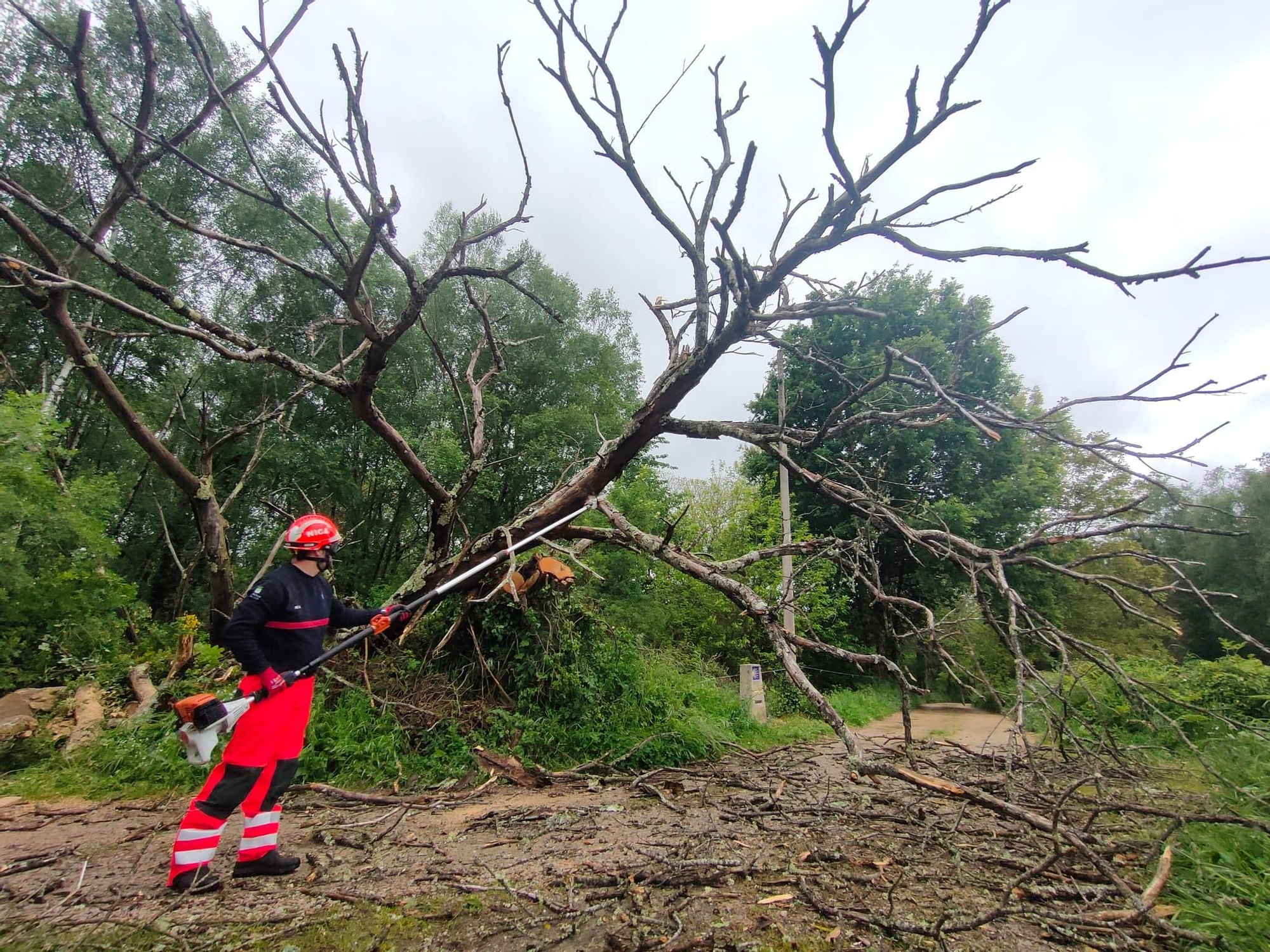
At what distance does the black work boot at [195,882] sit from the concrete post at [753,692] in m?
6.42

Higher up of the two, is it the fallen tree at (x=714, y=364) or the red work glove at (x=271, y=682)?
the fallen tree at (x=714, y=364)

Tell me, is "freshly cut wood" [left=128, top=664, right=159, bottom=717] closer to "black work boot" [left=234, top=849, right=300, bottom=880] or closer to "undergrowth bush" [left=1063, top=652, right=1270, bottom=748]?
"black work boot" [left=234, top=849, right=300, bottom=880]

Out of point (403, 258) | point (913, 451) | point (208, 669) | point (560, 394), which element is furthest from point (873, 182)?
point (560, 394)

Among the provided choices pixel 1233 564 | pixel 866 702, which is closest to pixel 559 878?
pixel 866 702

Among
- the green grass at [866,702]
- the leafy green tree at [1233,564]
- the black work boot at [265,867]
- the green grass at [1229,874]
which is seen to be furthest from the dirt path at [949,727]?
the leafy green tree at [1233,564]

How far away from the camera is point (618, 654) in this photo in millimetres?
6199

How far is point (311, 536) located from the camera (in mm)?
3418

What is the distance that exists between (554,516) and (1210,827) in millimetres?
4650

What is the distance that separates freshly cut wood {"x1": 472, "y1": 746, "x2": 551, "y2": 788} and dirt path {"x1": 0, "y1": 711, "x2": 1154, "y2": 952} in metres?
0.44

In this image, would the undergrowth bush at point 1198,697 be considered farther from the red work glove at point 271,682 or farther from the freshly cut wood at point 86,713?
the freshly cut wood at point 86,713

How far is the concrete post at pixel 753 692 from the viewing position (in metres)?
8.16

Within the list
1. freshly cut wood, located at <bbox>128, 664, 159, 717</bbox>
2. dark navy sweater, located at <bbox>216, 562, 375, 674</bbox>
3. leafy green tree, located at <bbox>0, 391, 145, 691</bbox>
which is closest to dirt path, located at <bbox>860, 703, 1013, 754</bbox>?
dark navy sweater, located at <bbox>216, 562, 375, 674</bbox>

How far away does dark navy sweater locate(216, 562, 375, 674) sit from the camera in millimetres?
3002

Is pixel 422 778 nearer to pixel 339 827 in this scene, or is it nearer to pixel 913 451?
pixel 339 827
